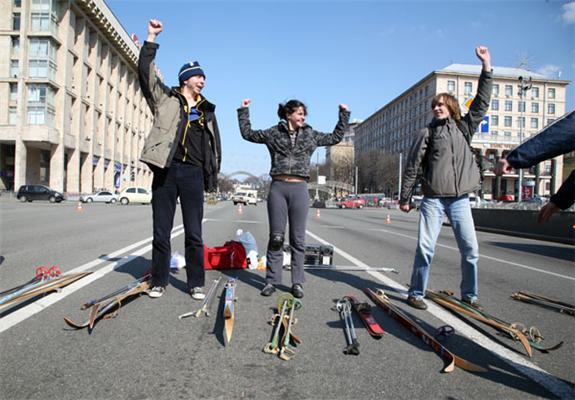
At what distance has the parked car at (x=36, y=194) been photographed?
36.2 metres

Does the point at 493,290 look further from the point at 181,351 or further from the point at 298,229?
the point at 181,351

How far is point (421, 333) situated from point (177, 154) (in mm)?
2740

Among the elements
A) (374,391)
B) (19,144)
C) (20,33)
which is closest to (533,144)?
(374,391)

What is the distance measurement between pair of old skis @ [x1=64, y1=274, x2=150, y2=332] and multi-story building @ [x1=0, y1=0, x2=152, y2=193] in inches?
1706

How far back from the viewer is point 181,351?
104 inches

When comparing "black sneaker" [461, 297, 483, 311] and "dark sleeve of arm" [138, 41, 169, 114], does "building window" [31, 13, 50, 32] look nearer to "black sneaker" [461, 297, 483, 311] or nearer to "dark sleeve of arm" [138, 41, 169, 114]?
"dark sleeve of arm" [138, 41, 169, 114]

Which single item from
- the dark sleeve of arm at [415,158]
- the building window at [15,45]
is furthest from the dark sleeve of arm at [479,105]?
the building window at [15,45]

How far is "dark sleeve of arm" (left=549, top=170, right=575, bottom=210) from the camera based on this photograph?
97.7 inches

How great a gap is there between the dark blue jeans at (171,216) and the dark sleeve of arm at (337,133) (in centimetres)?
147

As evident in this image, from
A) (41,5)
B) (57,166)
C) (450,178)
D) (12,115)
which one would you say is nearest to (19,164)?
(57,166)

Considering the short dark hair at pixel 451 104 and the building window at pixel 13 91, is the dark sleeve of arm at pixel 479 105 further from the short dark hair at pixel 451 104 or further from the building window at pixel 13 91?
the building window at pixel 13 91

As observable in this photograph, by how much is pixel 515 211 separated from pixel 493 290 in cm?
1379

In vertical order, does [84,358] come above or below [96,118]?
below

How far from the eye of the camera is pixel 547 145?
7.32ft
